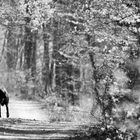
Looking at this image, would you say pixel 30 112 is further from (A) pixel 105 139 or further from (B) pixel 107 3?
(A) pixel 105 139

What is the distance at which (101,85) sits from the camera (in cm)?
1862

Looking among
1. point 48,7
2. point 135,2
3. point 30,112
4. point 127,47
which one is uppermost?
point 48,7

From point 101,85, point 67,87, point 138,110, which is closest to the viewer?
point 138,110

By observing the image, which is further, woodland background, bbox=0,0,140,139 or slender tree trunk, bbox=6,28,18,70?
slender tree trunk, bbox=6,28,18,70

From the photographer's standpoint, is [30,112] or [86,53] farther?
[30,112]

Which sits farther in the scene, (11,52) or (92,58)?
(11,52)

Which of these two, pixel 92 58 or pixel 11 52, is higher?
pixel 11 52

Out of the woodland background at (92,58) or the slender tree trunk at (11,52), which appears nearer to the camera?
the woodland background at (92,58)

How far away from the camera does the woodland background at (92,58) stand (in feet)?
36.3

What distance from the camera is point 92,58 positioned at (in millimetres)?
19141

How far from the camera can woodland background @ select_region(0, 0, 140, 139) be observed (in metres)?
11.1

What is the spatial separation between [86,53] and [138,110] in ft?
30.7

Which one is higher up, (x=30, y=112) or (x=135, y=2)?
(x=135, y=2)

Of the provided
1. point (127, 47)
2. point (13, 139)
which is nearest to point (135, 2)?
point (127, 47)
